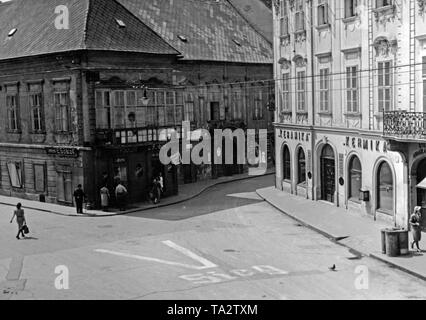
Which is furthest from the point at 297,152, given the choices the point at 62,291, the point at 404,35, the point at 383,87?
the point at 62,291

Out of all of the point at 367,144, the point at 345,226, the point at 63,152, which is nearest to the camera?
the point at 345,226

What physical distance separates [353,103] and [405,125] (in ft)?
20.2

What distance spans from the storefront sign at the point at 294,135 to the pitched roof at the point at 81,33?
25.0ft

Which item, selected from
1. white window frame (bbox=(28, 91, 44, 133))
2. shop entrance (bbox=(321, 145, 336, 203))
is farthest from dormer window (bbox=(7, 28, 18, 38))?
shop entrance (bbox=(321, 145, 336, 203))

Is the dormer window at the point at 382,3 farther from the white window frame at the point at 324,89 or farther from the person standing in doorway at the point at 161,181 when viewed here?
the person standing in doorway at the point at 161,181

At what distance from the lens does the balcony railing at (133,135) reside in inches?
1334

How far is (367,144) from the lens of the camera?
28.3m

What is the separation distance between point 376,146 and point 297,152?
30.2ft

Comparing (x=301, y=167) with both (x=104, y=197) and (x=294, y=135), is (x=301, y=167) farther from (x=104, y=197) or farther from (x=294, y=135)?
(x=104, y=197)

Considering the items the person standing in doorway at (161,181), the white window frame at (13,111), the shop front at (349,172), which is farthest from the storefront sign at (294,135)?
the white window frame at (13,111)

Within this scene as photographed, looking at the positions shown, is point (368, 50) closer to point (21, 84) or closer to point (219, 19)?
point (21, 84)

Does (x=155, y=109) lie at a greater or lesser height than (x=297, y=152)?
greater

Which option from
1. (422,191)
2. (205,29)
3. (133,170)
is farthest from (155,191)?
(205,29)
